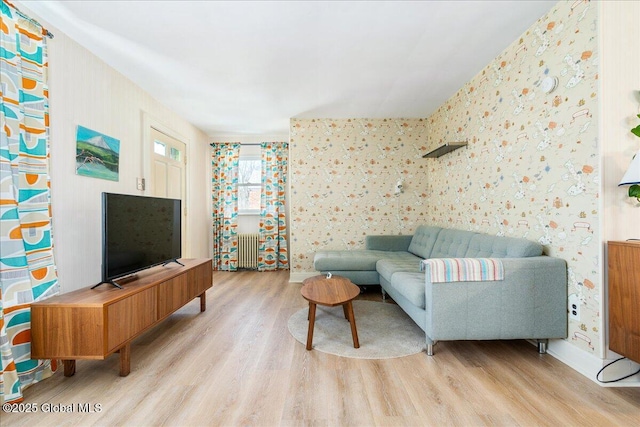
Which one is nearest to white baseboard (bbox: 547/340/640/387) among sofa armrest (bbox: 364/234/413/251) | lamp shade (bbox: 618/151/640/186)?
lamp shade (bbox: 618/151/640/186)

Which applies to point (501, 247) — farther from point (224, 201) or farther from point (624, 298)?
point (224, 201)

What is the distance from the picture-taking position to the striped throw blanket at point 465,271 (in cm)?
180

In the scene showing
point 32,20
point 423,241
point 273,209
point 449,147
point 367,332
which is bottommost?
point 367,332

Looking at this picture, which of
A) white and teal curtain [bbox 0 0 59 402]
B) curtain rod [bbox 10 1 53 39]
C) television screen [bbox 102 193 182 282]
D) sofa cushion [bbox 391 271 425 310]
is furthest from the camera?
sofa cushion [bbox 391 271 425 310]

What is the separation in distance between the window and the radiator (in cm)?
59

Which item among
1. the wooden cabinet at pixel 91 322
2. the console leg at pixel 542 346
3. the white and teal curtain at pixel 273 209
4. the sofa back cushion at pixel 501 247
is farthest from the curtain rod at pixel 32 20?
the console leg at pixel 542 346

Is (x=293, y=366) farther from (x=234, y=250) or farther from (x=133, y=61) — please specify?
(x=234, y=250)

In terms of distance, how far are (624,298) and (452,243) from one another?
1443 mm

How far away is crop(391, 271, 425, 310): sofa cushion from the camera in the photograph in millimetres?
1974

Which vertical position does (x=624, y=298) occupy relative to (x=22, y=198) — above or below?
below

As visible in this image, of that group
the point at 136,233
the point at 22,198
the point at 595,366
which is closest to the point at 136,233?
the point at 136,233

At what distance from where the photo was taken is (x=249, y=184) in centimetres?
497

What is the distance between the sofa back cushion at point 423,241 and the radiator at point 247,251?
2.77 meters

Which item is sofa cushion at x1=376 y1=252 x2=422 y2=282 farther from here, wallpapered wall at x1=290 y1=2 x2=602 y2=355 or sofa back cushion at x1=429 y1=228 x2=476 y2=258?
wallpapered wall at x1=290 y1=2 x2=602 y2=355
